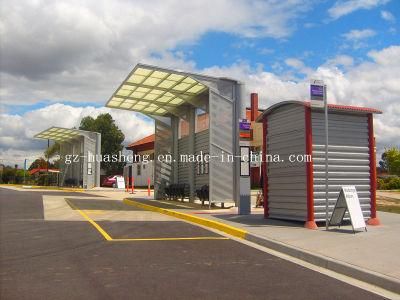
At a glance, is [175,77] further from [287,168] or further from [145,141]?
[145,141]

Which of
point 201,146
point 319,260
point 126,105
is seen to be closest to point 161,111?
point 126,105

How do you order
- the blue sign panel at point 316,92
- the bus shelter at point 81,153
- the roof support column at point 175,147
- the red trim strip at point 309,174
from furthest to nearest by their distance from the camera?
the bus shelter at point 81,153 → the roof support column at point 175,147 → the red trim strip at point 309,174 → the blue sign panel at point 316,92

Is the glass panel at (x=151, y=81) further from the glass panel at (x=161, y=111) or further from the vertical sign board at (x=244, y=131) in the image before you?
the vertical sign board at (x=244, y=131)

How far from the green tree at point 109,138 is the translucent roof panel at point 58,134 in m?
15.8

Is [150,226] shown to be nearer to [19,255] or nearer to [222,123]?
[19,255]

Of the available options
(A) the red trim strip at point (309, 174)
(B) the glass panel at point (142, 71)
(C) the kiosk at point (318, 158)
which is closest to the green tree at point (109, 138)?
(B) the glass panel at point (142, 71)

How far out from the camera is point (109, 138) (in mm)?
62250

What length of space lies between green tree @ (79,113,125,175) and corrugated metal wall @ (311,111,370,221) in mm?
52198

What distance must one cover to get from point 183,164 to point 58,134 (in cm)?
2370

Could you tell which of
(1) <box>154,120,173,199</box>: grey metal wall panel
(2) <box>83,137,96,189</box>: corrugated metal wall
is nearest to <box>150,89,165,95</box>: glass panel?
(1) <box>154,120,173,199</box>: grey metal wall panel

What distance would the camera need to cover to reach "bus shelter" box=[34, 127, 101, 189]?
4103cm

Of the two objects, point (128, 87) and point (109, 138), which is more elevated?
point (109, 138)

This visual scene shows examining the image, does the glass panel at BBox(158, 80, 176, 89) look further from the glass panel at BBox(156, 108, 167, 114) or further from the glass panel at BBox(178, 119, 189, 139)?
the glass panel at BBox(156, 108, 167, 114)

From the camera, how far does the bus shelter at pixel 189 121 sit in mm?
17922
